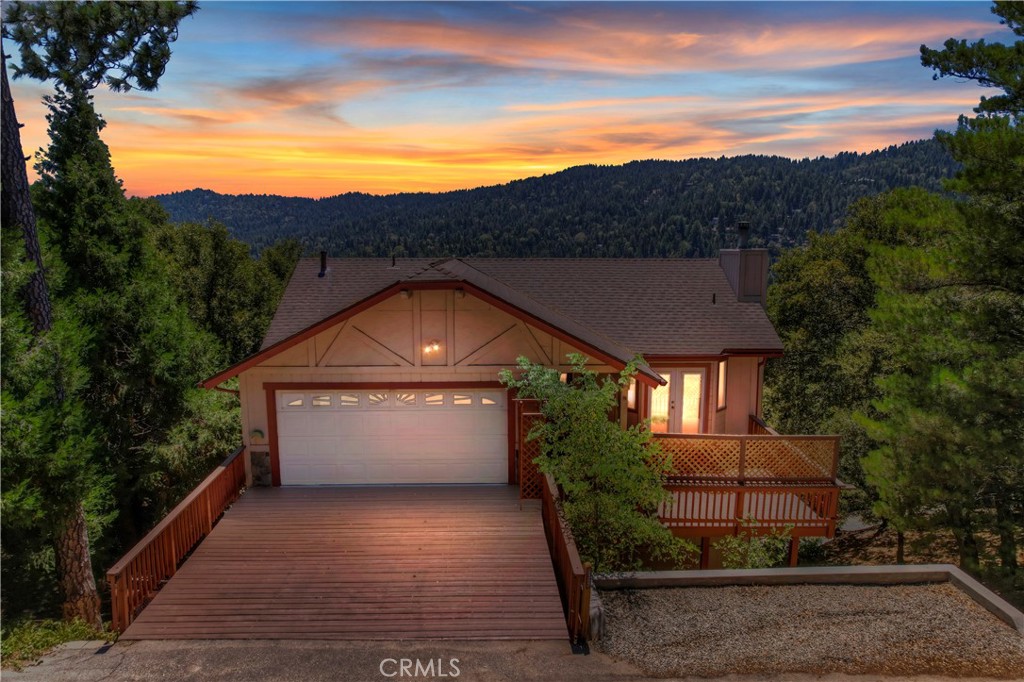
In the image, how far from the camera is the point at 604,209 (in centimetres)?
6800

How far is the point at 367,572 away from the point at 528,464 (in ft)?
11.7

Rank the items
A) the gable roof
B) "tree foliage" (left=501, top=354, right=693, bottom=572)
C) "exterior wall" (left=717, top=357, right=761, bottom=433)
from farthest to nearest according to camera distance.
Result: "exterior wall" (left=717, top=357, right=761, bottom=433)
the gable roof
"tree foliage" (left=501, top=354, right=693, bottom=572)

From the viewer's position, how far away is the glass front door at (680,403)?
581 inches

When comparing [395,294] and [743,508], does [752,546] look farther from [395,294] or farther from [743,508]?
[395,294]

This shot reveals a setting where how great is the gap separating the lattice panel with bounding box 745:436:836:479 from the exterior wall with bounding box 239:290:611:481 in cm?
313

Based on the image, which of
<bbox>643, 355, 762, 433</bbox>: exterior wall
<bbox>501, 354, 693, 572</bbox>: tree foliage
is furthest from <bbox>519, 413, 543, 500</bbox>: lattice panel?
<bbox>643, 355, 762, 433</bbox>: exterior wall

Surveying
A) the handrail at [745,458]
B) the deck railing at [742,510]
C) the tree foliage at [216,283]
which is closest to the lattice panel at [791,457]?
the handrail at [745,458]

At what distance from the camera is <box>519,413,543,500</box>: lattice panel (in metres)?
10.9

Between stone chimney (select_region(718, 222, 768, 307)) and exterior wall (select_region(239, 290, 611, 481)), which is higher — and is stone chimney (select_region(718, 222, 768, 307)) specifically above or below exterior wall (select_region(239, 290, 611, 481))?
above

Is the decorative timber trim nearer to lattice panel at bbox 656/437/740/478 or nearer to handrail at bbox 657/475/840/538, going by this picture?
lattice panel at bbox 656/437/740/478

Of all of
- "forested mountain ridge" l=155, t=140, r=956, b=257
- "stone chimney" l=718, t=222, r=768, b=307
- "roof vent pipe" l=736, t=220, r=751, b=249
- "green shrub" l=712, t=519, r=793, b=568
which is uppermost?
"forested mountain ridge" l=155, t=140, r=956, b=257

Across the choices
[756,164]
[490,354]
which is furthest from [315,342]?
[756,164]

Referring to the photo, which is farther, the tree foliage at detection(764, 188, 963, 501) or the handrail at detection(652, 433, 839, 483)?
the tree foliage at detection(764, 188, 963, 501)

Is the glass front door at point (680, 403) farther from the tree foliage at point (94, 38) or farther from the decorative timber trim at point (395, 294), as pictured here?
the tree foliage at point (94, 38)
